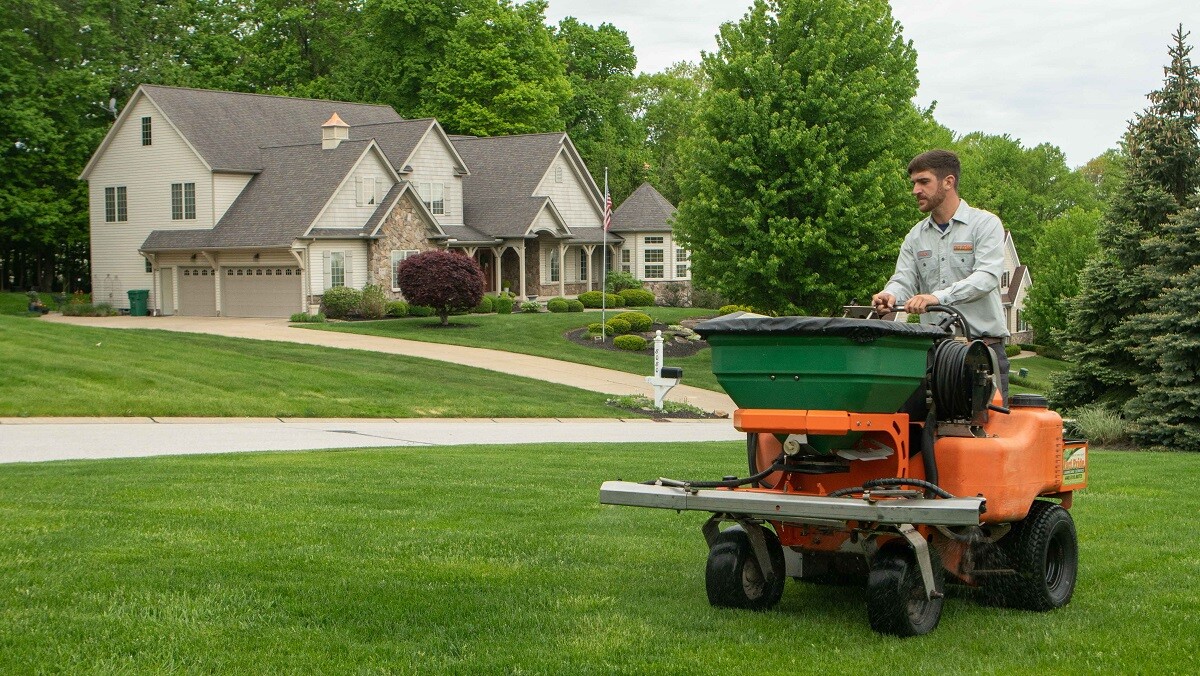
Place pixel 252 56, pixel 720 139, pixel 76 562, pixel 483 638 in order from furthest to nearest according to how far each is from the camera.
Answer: pixel 252 56, pixel 720 139, pixel 76 562, pixel 483 638

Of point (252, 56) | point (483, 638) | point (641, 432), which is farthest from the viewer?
point (252, 56)

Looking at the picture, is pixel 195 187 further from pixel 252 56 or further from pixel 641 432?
pixel 641 432

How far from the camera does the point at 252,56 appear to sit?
65125 mm

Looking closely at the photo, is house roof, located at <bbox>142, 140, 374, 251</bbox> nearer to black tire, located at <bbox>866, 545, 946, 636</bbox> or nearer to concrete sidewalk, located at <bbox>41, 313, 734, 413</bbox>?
concrete sidewalk, located at <bbox>41, 313, 734, 413</bbox>

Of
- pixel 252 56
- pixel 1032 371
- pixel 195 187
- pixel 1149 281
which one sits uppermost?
pixel 252 56

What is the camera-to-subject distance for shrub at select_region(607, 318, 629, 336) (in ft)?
139

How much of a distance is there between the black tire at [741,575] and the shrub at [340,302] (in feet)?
124

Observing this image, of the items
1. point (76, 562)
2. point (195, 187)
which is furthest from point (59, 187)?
point (76, 562)

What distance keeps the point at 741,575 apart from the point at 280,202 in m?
41.8

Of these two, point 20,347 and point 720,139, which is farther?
point 720,139

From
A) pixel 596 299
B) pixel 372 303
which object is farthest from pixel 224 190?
pixel 596 299

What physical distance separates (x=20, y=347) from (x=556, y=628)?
2062cm

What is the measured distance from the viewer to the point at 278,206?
46000 mm

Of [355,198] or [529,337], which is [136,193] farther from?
[529,337]
